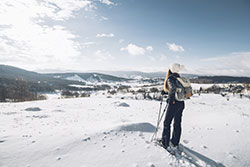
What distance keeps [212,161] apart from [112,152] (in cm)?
295

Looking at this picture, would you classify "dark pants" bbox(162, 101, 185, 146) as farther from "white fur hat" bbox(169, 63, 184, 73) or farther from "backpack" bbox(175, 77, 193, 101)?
"white fur hat" bbox(169, 63, 184, 73)

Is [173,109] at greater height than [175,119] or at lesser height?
greater

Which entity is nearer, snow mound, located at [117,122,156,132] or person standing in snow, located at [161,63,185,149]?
person standing in snow, located at [161,63,185,149]

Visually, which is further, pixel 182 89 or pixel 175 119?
pixel 175 119

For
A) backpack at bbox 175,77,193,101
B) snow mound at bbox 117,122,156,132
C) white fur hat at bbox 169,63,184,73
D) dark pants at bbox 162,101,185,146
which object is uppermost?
white fur hat at bbox 169,63,184,73

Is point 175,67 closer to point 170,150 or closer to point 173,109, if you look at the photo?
point 173,109

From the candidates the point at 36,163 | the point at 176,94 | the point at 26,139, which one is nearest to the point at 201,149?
the point at 176,94

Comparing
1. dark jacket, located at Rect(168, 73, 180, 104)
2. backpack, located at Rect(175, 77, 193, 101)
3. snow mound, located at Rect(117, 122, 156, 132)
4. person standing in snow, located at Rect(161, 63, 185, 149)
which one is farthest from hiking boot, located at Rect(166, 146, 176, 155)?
snow mound, located at Rect(117, 122, 156, 132)

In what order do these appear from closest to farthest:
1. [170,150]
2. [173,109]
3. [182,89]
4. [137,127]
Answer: [182,89] < [170,150] < [173,109] < [137,127]

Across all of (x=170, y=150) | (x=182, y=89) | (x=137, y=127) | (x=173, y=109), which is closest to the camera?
(x=182, y=89)

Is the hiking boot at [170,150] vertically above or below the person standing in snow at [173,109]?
below

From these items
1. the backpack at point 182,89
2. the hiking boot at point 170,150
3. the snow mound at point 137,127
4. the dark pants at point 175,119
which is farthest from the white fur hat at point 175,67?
the snow mound at point 137,127

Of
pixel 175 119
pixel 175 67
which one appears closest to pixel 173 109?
pixel 175 119

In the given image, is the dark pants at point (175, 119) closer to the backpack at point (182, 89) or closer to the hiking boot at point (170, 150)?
the hiking boot at point (170, 150)
